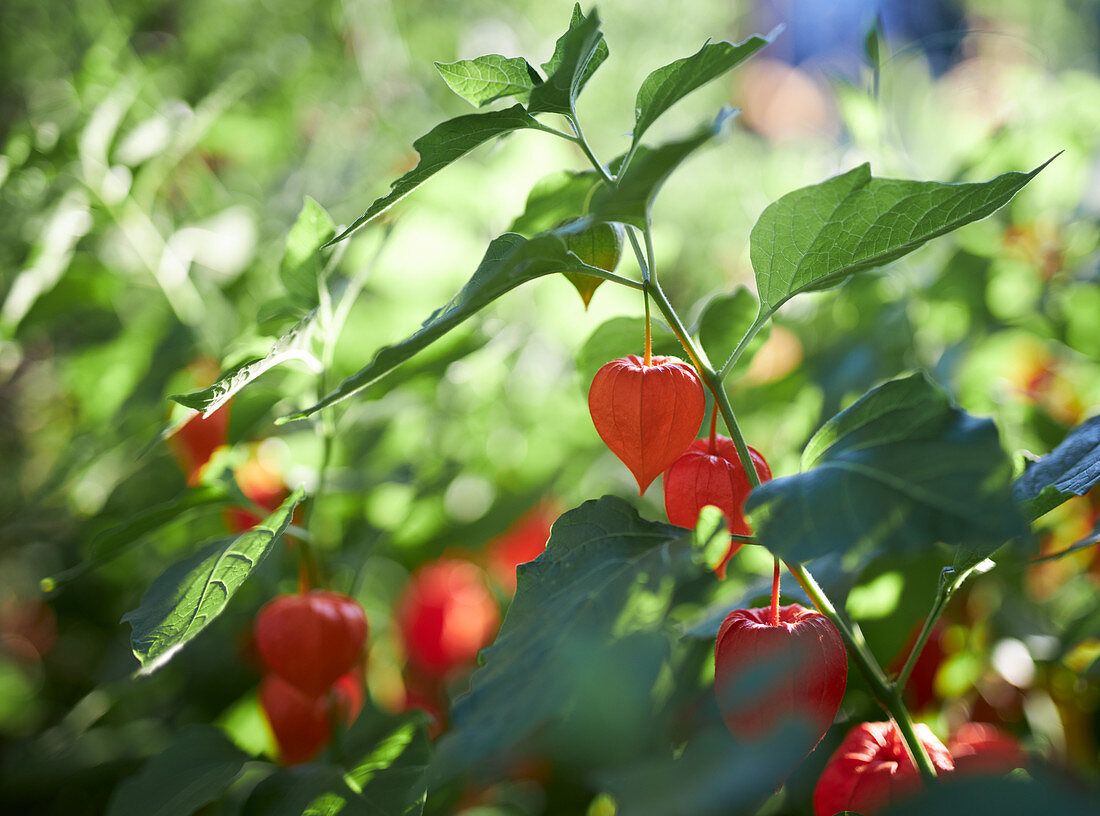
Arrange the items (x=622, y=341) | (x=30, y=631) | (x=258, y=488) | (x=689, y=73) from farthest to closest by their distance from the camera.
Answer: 1. (x=30, y=631)
2. (x=258, y=488)
3. (x=622, y=341)
4. (x=689, y=73)

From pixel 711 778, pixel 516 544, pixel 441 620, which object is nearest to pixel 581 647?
pixel 711 778

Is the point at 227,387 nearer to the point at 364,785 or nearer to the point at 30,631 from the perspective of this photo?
the point at 364,785

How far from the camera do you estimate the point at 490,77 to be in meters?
0.32

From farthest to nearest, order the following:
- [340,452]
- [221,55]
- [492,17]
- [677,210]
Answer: [677,210] → [492,17] → [221,55] → [340,452]

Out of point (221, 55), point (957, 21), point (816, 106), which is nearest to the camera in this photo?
point (221, 55)

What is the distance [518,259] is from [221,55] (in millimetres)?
1299

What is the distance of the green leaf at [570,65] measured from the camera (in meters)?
0.28

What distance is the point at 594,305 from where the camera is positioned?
2.67 feet

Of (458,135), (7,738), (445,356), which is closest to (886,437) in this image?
(458,135)

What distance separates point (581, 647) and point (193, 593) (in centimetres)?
20

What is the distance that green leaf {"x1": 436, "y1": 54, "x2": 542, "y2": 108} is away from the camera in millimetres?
312

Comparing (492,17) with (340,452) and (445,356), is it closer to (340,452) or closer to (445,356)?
(340,452)

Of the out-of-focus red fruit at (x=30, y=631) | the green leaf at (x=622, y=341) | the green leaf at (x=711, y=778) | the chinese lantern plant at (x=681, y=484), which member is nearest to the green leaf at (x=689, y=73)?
the chinese lantern plant at (x=681, y=484)

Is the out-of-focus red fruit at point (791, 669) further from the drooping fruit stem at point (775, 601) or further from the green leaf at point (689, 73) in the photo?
the green leaf at point (689, 73)
